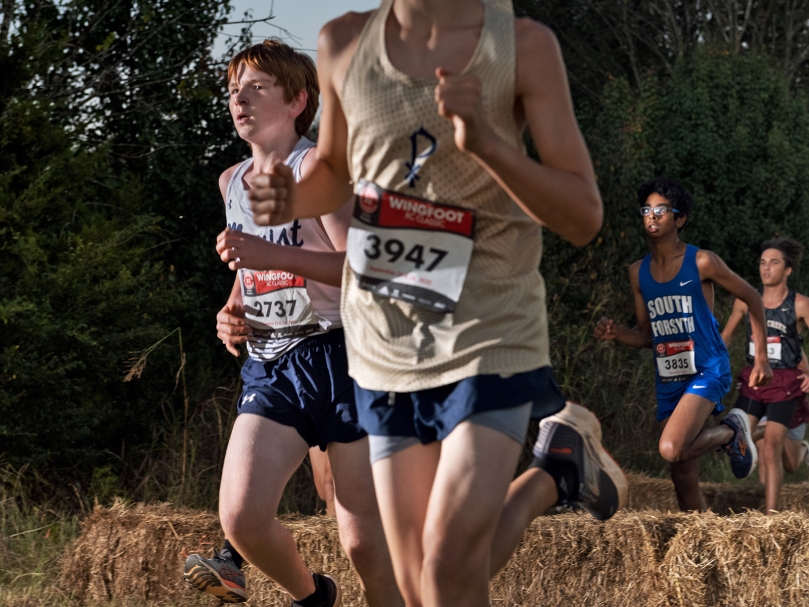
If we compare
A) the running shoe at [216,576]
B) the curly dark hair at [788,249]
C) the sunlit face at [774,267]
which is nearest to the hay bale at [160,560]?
the running shoe at [216,576]

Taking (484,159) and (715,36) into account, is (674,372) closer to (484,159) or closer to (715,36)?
(484,159)

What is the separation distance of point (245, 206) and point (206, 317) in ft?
14.0

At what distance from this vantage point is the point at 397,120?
7.72 ft

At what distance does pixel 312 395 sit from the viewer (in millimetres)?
3488

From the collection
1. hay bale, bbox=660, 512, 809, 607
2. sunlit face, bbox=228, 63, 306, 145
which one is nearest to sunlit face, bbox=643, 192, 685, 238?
A: hay bale, bbox=660, 512, 809, 607

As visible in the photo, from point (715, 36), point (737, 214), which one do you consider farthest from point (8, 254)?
point (715, 36)

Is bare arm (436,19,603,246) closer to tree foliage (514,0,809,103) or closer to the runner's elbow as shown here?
the runner's elbow

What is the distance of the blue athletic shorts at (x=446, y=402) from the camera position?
91.4 inches

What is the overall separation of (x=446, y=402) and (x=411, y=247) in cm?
35

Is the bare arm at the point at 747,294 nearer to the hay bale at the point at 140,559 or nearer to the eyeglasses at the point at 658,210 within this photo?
the eyeglasses at the point at 658,210

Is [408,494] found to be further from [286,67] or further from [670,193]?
[670,193]

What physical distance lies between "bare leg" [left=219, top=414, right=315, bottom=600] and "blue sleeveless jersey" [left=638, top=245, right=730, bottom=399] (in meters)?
3.10

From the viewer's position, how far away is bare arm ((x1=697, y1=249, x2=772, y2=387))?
19.9ft

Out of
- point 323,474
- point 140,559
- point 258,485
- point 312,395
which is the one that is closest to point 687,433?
point 323,474
